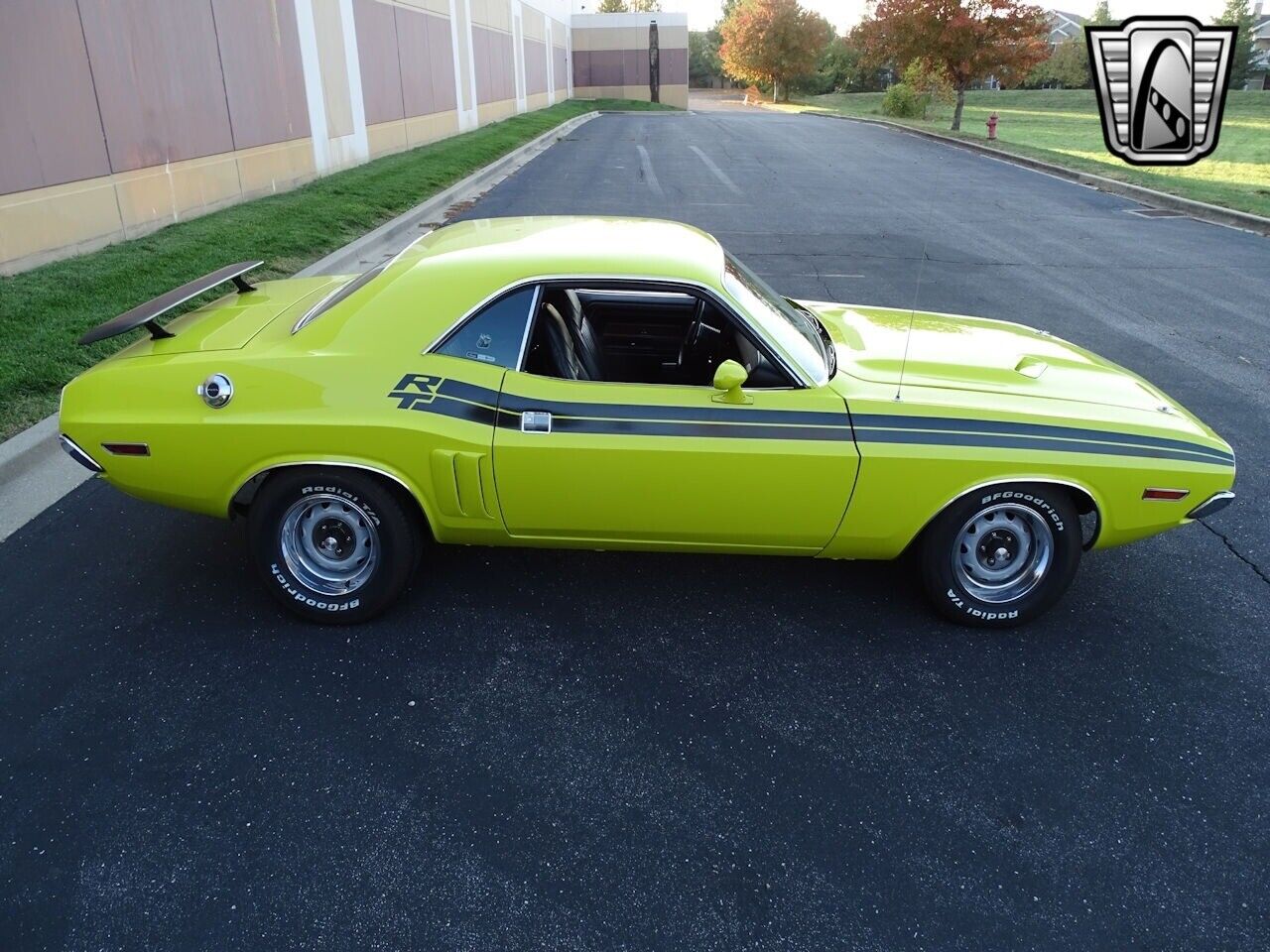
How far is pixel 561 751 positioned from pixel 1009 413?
2084 mm

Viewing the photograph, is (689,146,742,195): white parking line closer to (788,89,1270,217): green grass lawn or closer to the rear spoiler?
(788,89,1270,217): green grass lawn

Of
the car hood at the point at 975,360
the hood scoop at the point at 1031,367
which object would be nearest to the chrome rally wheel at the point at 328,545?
the car hood at the point at 975,360

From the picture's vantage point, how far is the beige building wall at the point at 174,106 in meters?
8.20

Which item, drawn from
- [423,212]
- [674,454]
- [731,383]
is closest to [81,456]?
[674,454]

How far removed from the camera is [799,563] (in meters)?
4.25

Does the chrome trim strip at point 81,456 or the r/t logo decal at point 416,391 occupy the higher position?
the r/t logo decal at point 416,391

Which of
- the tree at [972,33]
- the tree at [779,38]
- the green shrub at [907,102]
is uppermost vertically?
the tree at [779,38]

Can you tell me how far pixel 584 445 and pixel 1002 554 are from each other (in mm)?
1736

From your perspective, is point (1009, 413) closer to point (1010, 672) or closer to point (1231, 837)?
point (1010, 672)

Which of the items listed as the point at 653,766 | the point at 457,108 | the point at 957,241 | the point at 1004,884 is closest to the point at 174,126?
the point at 957,241

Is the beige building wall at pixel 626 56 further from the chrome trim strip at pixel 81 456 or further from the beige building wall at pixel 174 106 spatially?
the chrome trim strip at pixel 81 456

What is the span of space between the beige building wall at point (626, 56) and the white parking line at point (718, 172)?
122 feet

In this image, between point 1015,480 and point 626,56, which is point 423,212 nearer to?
point 1015,480

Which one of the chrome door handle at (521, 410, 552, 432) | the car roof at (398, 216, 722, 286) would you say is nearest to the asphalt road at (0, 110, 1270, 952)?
the chrome door handle at (521, 410, 552, 432)
